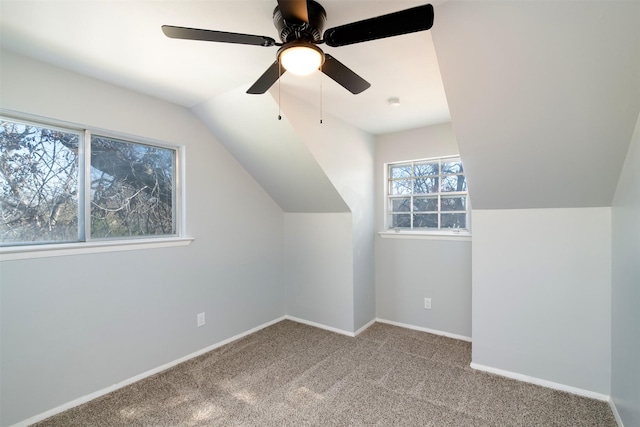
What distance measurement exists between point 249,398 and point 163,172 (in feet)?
6.55

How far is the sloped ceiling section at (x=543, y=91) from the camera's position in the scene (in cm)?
137

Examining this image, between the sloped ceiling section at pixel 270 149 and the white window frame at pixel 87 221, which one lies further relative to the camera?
the sloped ceiling section at pixel 270 149

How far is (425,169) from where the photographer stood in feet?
11.4

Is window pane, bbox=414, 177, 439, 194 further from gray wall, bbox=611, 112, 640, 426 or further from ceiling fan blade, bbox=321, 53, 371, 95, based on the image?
ceiling fan blade, bbox=321, 53, 371, 95

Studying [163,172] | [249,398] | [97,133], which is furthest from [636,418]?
[97,133]

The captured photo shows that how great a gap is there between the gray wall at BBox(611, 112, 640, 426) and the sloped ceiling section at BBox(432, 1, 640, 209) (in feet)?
0.47

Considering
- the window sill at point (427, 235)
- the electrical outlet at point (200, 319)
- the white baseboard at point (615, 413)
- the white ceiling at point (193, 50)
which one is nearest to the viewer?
the white ceiling at point (193, 50)

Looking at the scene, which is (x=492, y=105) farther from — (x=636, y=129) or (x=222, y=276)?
(x=222, y=276)

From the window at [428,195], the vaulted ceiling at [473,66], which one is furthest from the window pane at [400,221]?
the vaulted ceiling at [473,66]

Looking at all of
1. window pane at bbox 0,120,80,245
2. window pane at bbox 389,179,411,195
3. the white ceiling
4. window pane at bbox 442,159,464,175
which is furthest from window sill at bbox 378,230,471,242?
window pane at bbox 0,120,80,245

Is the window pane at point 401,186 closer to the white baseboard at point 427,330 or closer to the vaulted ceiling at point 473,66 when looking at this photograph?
the vaulted ceiling at point 473,66

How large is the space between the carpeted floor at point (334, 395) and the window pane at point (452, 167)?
1.79m

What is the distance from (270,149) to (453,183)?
198 centimetres

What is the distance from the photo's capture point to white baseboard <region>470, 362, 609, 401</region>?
2.17 m
